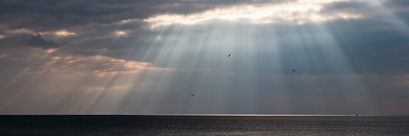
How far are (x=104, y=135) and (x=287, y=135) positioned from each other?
4483 cm

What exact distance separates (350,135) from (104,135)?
61.3m

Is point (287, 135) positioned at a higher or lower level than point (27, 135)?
lower


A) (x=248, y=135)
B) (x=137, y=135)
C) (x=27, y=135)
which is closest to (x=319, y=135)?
(x=248, y=135)

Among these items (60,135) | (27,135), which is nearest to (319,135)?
(60,135)

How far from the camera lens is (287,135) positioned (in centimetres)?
9606

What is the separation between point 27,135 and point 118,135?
74.1ft

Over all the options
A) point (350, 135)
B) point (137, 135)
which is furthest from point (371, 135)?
point (137, 135)

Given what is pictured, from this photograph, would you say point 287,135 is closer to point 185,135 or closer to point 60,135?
point 185,135

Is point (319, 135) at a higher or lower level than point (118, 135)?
lower

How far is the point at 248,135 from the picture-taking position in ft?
315

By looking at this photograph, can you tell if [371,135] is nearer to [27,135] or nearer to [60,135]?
Result: [60,135]

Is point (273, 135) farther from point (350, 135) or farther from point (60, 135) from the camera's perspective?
point (60, 135)

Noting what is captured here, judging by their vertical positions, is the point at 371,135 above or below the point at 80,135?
below

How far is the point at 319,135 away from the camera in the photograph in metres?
97.1
